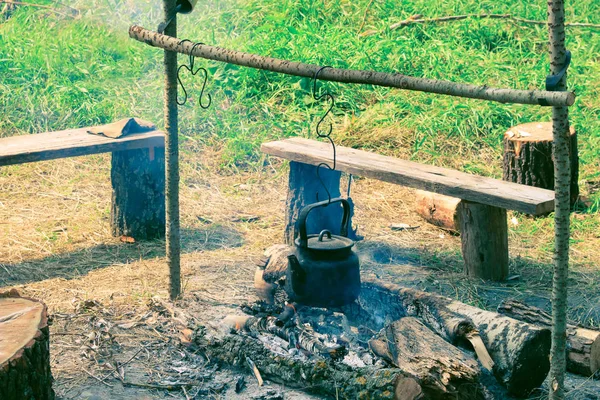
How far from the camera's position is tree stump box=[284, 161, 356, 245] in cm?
579

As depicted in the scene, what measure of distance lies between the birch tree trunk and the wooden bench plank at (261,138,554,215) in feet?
5.59

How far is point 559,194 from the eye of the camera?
2.85 m

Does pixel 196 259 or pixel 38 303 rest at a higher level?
pixel 38 303

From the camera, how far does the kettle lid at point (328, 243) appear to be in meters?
4.01

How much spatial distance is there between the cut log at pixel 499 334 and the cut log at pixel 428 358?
0.50ft

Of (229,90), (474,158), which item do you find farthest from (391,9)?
(474,158)

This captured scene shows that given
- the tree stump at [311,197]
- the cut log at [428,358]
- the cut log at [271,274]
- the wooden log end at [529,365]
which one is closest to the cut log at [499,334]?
the wooden log end at [529,365]

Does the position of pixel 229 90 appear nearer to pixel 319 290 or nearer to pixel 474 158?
pixel 474 158

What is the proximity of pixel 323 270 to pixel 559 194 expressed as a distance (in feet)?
4.87

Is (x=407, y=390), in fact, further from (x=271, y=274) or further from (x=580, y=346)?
(x=271, y=274)

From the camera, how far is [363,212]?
674cm

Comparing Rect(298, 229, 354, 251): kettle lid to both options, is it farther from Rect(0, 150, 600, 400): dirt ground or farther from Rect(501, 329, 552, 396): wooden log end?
Rect(501, 329, 552, 396): wooden log end

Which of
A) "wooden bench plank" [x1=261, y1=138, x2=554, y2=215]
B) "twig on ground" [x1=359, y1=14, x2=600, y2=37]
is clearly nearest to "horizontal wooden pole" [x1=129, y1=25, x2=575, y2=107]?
"wooden bench plank" [x1=261, y1=138, x2=554, y2=215]

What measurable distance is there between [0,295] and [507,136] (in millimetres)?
4456
